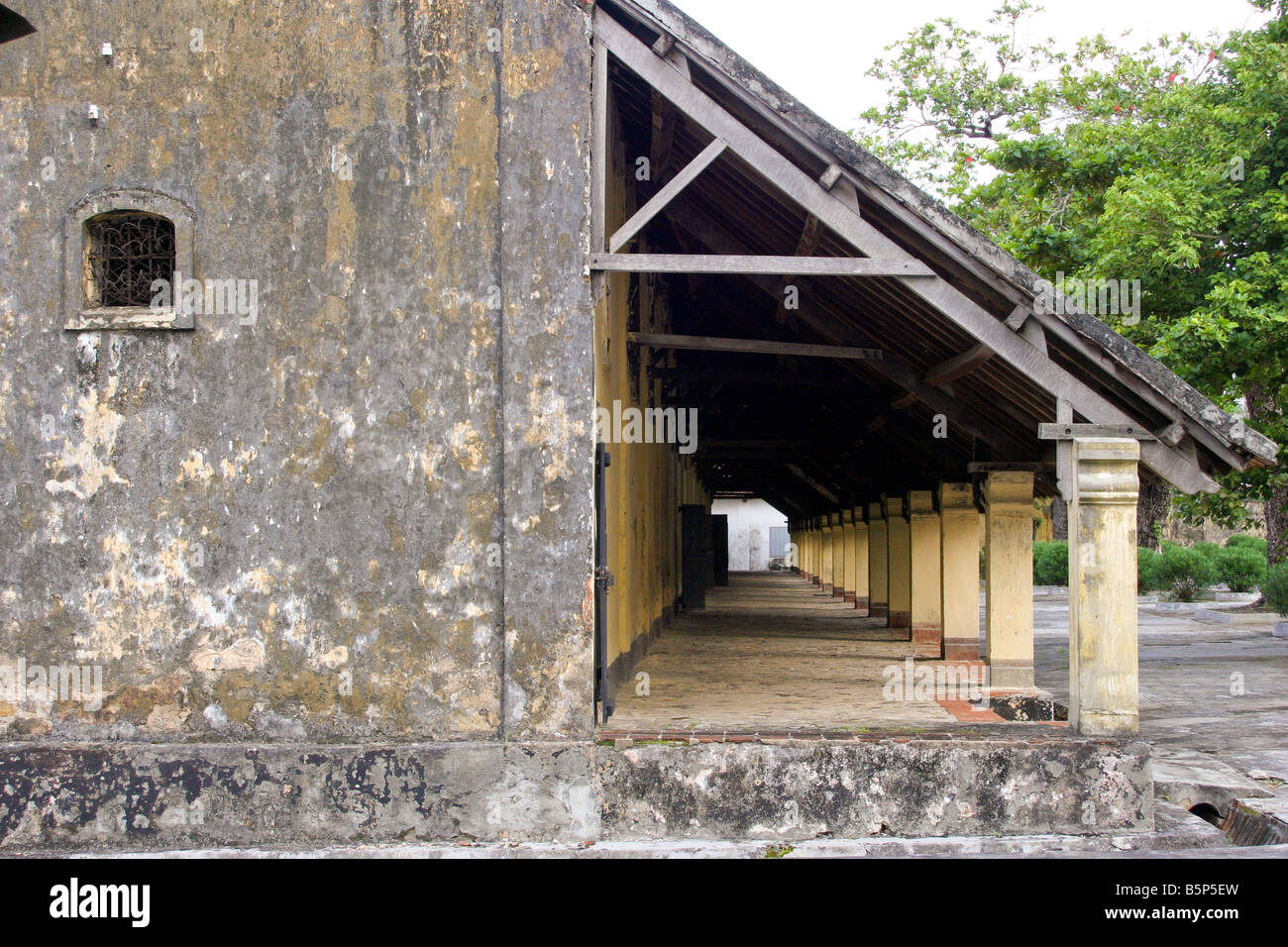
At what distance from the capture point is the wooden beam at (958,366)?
8.30 meters

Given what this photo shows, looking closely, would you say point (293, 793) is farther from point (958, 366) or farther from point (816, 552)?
point (816, 552)

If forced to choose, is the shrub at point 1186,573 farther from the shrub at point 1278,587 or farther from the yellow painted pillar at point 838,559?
the yellow painted pillar at point 838,559

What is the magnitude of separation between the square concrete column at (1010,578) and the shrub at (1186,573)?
2010 cm

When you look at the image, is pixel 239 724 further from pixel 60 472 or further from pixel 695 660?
pixel 695 660

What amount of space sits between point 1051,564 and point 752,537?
29.5 metres

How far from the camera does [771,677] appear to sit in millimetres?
12547

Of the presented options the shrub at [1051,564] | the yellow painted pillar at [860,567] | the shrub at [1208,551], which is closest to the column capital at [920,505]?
the yellow painted pillar at [860,567]

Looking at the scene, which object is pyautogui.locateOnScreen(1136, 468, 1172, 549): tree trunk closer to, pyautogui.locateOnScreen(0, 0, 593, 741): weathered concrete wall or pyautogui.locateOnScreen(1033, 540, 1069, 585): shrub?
pyautogui.locateOnScreen(1033, 540, 1069, 585): shrub

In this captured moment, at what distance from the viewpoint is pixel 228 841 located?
7.48 metres

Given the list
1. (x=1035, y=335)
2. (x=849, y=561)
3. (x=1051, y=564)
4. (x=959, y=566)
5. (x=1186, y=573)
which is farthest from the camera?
(x=1051, y=564)

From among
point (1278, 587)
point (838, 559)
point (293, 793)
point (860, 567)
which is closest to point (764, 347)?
point (293, 793)

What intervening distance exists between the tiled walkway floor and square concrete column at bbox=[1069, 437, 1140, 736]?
115 cm

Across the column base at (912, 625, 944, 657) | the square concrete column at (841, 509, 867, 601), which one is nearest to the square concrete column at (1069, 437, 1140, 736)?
the column base at (912, 625, 944, 657)

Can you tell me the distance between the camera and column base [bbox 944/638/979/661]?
13.9 meters
